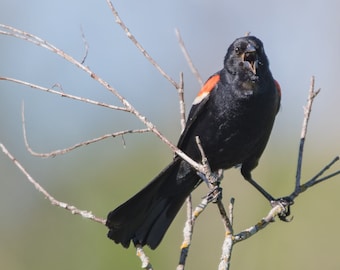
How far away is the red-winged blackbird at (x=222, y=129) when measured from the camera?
3.83 m

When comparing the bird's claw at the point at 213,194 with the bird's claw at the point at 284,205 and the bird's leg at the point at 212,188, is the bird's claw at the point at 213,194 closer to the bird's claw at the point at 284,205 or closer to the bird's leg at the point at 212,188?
the bird's leg at the point at 212,188

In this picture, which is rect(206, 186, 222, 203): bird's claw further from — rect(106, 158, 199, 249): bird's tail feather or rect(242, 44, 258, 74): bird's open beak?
rect(242, 44, 258, 74): bird's open beak

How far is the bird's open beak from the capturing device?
386 centimetres

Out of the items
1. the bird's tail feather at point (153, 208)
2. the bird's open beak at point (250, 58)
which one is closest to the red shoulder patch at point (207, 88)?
the bird's open beak at point (250, 58)

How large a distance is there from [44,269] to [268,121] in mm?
3811

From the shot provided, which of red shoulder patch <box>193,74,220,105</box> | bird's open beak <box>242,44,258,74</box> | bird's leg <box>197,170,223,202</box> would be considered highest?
red shoulder patch <box>193,74,220,105</box>

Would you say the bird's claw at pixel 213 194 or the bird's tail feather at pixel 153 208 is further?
the bird's tail feather at pixel 153 208

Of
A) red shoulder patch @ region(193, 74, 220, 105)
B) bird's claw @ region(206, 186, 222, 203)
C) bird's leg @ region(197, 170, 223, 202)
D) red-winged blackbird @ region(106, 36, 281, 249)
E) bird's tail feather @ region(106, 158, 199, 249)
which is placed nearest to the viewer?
bird's leg @ region(197, 170, 223, 202)

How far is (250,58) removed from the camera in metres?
3.91

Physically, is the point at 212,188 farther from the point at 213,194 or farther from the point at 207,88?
the point at 207,88

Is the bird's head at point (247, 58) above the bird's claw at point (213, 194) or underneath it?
above

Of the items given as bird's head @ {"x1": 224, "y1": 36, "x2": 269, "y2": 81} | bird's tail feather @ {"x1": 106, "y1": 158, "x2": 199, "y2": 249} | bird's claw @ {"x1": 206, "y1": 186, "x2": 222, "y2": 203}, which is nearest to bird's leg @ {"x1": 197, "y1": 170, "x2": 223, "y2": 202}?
bird's claw @ {"x1": 206, "y1": 186, "x2": 222, "y2": 203}

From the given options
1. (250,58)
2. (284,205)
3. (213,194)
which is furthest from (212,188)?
(250,58)

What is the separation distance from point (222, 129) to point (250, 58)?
39cm
